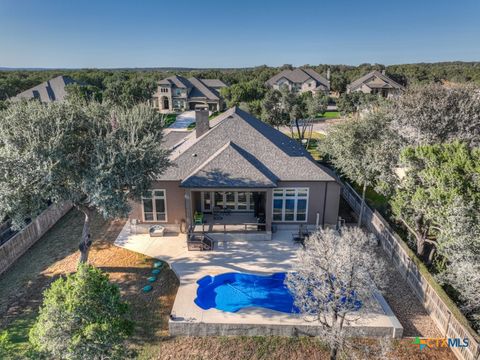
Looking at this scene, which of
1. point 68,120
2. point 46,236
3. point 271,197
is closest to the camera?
point 68,120

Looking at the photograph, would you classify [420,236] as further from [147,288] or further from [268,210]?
[147,288]

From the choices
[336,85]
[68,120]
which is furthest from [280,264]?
[336,85]

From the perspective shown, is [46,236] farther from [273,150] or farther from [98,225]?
[273,150]

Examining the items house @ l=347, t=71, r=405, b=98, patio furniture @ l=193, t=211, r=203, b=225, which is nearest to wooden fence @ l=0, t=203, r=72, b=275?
patio furniture @ l=193, t=211, r=203, b=225

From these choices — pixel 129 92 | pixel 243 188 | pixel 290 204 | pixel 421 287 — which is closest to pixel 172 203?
pixel 243 188

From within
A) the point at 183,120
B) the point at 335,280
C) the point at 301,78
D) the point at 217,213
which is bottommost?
the point at 217,213

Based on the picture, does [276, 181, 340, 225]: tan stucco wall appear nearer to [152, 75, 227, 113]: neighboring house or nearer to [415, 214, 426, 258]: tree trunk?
[415, 214, 426, 258]: tree trunk

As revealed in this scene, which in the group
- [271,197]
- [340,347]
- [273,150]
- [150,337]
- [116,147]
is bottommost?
[150,337]
